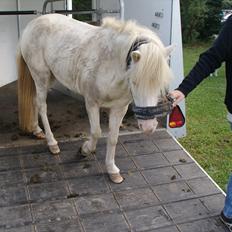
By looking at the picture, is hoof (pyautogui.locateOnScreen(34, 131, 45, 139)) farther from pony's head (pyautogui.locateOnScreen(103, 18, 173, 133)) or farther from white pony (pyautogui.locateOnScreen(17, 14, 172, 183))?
pony's head (pyautogui.locateOnScreen(103, 18, 173, 133))

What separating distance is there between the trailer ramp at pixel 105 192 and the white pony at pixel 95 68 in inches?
6.7

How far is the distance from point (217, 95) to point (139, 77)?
4.35 metres

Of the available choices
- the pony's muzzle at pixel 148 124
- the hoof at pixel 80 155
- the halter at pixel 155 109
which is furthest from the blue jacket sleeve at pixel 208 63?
the hoof at pixel 80 155

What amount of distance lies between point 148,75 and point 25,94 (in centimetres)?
178

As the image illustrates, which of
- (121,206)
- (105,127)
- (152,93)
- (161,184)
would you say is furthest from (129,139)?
(152,93)

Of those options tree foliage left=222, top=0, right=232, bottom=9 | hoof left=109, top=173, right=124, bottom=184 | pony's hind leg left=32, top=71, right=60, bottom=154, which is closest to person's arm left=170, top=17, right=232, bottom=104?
hoof left=109, top=173, right=124, bottom=184

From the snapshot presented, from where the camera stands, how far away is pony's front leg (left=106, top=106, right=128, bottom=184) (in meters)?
3.08

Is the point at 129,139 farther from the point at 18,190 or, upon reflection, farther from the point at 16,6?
the point at 16,6

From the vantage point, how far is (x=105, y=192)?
2998 mm

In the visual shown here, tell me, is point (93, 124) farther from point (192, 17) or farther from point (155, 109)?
point (192, 17)

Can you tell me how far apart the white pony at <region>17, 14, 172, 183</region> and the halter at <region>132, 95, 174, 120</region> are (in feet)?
0.11

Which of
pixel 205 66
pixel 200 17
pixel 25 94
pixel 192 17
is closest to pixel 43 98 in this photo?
pixel 25 94

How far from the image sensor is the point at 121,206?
2.82 m

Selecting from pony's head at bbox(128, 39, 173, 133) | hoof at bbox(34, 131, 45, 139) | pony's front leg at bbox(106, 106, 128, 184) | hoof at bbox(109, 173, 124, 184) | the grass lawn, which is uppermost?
pony's head at bbox(128, 39, 173, 133)
